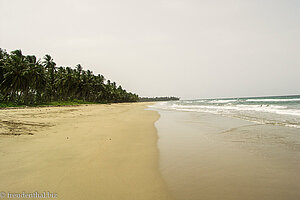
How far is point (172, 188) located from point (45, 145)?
15.9 feet

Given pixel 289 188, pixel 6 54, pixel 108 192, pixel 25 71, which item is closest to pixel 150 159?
pixel 108 192

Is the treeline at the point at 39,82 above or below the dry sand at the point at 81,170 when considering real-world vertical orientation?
above

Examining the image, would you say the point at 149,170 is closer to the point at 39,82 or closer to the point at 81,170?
the point at 81,170

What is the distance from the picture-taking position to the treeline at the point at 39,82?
115 feet

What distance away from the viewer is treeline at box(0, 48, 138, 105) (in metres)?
35.0

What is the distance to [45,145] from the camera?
5309 mm

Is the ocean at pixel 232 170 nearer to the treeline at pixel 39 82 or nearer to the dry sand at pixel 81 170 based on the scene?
the dry sand at pixel 81 170

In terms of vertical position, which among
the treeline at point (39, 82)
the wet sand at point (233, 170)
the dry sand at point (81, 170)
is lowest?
the wet sand at point (233, 170)

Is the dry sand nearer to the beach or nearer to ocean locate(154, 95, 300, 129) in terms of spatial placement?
the beach

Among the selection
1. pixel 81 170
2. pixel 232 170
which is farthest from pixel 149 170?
pixel 232 170

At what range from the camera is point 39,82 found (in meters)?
41.5

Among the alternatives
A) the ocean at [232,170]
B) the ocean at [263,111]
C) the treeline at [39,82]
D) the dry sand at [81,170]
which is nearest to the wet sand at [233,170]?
the ocean at [232,170]

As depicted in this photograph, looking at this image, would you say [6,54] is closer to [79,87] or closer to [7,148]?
[79,87]

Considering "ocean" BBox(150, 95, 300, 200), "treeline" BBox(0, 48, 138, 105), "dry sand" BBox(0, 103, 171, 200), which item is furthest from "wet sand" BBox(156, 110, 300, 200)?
"treeline" BBox(0, 48, 138, 105)
